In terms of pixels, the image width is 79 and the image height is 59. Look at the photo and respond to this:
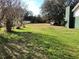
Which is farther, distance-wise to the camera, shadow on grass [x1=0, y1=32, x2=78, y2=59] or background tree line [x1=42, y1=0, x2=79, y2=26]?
background tree line [x1=42, y1=0, x2=79, y2=26]

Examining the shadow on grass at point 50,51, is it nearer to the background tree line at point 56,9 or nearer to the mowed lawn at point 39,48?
the mowed lawn at point 39,48

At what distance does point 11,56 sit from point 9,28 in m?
15.0

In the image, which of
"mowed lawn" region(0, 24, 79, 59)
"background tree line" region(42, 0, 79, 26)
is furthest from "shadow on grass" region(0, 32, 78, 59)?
"background tree line" region(42, 0, 79, 26)

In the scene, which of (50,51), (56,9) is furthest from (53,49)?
(56,9)

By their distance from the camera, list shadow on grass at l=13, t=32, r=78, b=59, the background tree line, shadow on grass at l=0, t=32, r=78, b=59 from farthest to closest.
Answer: the background tree line < shadow on grass at l=13, t=32, r=78, b=59 < shadow on grass at l=0, t=32, r=78, b=59

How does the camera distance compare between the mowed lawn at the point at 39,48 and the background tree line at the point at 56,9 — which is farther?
the background tree line at the point at 56,9

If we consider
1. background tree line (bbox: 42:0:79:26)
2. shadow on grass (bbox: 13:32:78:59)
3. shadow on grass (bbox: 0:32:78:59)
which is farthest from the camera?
background tree line (bbox: 42:0:79:26)

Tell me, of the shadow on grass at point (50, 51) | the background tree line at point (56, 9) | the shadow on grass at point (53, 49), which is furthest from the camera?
the background tree line at point (56, 9)

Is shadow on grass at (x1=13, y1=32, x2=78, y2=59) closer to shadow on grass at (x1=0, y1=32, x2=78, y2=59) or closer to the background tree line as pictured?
shadow on grass at (x1=0, y1=32, x2=78, y2=59)

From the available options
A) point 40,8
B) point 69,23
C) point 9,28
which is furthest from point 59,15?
point 9,28

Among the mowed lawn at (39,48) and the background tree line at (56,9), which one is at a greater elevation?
the background tree line at (56,9)

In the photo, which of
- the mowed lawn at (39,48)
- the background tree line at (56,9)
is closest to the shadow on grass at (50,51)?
the mowed lawn at (39,48)

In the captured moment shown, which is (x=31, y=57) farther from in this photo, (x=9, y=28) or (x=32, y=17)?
(x=32, y=17)

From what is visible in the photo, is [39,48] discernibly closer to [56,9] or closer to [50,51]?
[50,51]
